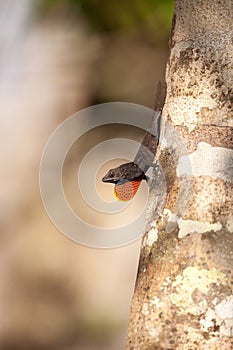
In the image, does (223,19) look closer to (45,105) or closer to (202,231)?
(202,231)

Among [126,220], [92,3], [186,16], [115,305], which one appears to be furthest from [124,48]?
[186,16]

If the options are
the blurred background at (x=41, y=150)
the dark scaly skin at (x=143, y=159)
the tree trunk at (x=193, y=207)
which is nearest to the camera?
the tree trunk at (x=193, y=207)

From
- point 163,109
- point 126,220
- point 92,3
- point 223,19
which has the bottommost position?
point 163,109

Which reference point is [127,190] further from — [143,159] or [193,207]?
[193,207]

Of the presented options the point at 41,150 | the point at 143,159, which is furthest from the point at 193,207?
the point at 41,150

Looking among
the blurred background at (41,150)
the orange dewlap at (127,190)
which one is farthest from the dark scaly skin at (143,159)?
the blurred background at (41,150)

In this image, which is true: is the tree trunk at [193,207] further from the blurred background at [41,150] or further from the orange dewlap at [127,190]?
the blurred background at [41,150]

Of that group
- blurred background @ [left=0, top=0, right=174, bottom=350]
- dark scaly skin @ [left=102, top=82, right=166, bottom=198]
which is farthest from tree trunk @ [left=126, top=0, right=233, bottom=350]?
blurred background @ [left=0, top=0, right=174, bottom=350]
